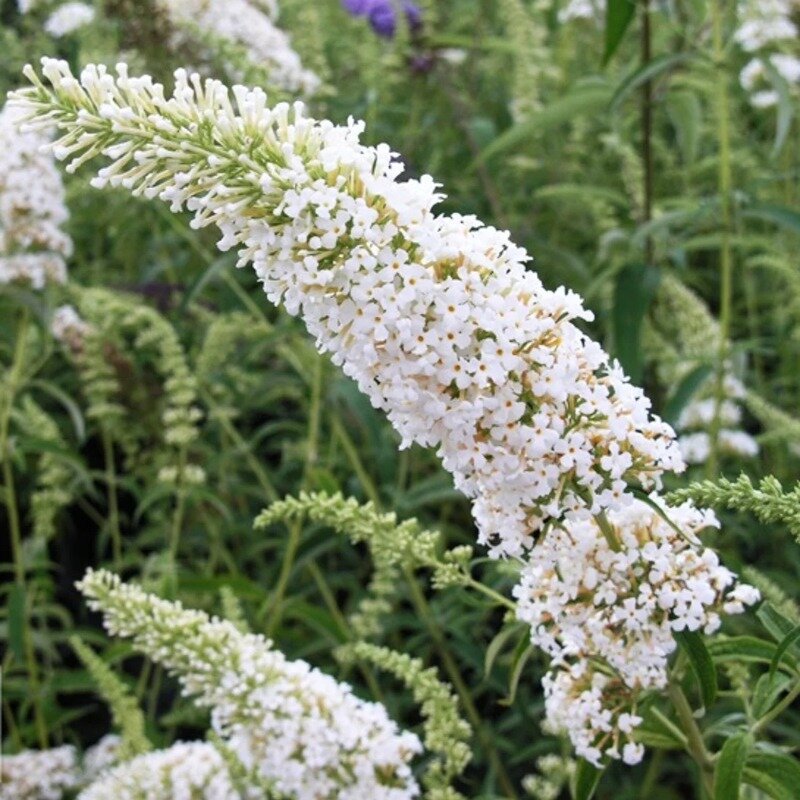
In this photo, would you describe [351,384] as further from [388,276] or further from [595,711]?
[388,276]

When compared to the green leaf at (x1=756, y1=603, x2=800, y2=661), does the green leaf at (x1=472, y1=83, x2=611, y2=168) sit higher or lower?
higher

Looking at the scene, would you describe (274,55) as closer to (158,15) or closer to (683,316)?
(158,15)

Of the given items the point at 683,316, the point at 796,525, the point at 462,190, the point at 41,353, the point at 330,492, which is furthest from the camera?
the point at 462,190

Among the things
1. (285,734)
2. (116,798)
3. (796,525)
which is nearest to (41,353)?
(116,798)

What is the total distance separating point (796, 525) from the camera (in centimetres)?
133

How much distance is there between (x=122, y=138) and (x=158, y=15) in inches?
76.8

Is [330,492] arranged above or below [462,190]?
below

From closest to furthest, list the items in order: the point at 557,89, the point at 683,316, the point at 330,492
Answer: the point at 330,492 < the point at 683,316 < the point at 557,89

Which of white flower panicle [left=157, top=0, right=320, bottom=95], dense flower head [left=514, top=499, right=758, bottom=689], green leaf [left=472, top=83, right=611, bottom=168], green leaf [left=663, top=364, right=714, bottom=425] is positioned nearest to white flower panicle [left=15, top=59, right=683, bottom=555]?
dense flower head [left=514, top=499, right=758, bottom=689]

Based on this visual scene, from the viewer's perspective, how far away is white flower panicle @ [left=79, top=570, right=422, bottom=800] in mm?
1843

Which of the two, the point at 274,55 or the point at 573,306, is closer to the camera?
the point at 573,306

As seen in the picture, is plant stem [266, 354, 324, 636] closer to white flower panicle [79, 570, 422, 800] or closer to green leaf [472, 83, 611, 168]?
green leaf [472, 83, 611, 168]

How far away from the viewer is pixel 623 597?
4.97 ft

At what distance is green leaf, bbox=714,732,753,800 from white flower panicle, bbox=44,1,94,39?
10.3ft
